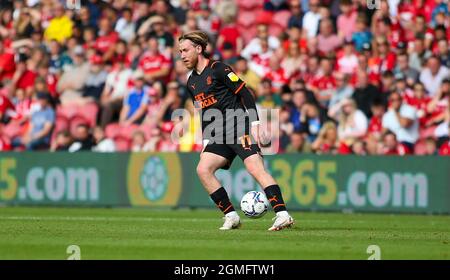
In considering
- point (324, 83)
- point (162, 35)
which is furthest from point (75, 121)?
point (324, 83)

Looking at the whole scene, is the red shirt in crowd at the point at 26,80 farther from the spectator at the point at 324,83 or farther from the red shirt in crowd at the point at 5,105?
the spectator at the point at 324,83

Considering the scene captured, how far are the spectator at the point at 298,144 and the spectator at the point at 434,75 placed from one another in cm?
268

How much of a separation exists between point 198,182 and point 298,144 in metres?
2.13

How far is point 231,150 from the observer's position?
14.3 m

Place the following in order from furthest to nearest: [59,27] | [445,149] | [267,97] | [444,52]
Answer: [59,27] → [267,97] → [444,52] → [445,149]

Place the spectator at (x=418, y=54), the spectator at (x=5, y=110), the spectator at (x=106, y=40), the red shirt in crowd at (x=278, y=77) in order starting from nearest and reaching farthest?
the spectator at (x=418, y=54), the red shirt in crowd at (x=278, y=77), the spectator at (x=5, y=110), the spectator at (x=106, y=40)

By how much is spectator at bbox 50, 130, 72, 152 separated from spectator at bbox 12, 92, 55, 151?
26 centimetres

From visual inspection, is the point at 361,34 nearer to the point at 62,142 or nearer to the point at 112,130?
the point at 112,130

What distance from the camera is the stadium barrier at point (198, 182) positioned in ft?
67.3

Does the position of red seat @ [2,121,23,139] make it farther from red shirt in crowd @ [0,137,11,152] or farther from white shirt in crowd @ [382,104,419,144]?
white shirt in crowd @ [382,104,419,144]

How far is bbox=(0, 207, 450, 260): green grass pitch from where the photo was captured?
11721mm

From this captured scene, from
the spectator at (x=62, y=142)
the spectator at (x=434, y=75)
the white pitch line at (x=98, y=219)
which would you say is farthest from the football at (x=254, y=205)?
the spectator at (x=62, y=142)

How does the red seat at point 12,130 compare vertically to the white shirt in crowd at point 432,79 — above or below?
below

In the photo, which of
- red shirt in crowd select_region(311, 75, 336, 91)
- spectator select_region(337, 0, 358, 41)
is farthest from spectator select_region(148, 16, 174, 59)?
spectator select_region(337, 0, 358, 41)
